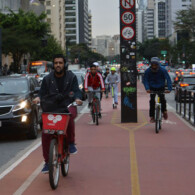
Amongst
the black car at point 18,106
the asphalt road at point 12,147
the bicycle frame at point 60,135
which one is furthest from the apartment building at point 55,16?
the bicycle frame at point 60,135

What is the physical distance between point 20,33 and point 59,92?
148ft

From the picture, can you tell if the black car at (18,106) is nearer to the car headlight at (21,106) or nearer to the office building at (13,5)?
the car headlight at (21,106)

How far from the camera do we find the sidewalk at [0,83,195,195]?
6.66 m

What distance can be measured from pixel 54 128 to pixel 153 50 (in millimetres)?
160760

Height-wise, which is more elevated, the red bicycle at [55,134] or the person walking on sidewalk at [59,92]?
the person walking on sidewalk at [59,92]

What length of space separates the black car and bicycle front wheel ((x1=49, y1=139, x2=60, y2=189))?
491 centimetres

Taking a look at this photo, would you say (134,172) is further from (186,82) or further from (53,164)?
(186,82)

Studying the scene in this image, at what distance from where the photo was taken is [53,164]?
21.2 feet

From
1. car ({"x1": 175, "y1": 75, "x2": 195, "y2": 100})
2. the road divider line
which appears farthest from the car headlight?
car ({"x1": 175, "y1": 75, "x2": 195, "y2": 100})

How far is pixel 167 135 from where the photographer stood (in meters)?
12.3

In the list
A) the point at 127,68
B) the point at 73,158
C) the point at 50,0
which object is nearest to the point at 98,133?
the point at 127,68

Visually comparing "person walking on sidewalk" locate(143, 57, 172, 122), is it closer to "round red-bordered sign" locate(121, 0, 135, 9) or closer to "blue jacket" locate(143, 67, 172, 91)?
"blue jacket" locate(143, 67, 172, 91)

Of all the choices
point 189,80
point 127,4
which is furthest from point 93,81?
point 189,80

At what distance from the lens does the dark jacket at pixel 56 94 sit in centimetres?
690
